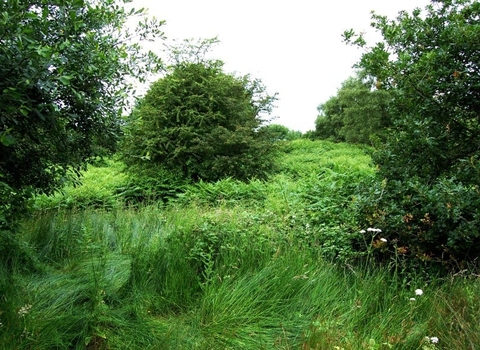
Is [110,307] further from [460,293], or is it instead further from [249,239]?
[460,293]

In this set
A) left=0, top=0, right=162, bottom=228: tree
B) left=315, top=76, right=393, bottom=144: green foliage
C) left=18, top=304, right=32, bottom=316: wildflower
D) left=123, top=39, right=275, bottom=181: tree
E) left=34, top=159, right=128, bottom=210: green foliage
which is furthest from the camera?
left=315, top=76, right=393, bottom=144: green foliage

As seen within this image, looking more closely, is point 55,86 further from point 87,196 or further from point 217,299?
point 87,196

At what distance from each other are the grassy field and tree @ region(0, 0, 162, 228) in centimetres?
67

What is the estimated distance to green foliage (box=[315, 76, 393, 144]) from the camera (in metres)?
21.2

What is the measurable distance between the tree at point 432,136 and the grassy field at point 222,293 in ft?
1.19

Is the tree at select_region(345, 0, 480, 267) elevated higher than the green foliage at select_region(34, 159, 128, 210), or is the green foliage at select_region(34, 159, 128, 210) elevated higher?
the tree at select_region(345, 0, 480, 267)

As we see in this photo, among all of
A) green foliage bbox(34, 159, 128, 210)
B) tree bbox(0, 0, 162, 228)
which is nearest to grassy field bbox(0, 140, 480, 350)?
tree bbox(0, 0, 162, 228)

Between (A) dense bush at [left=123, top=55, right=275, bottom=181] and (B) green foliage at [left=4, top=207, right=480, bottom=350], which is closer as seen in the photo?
(B) green foliage at [left=4, top=207, right=480, bottom=350]

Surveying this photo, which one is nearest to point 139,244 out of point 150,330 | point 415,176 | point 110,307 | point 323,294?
point 110,307

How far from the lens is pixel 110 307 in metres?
2.59

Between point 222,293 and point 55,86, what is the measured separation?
181 centimetres

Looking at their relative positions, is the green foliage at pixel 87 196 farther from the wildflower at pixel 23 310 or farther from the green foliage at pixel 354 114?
the green foliage at pixel 354 114

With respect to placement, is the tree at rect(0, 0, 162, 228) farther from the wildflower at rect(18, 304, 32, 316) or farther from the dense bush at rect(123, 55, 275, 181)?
the dense bush at rect(123, 55, 275, 181)

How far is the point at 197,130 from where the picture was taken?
33.2ft
